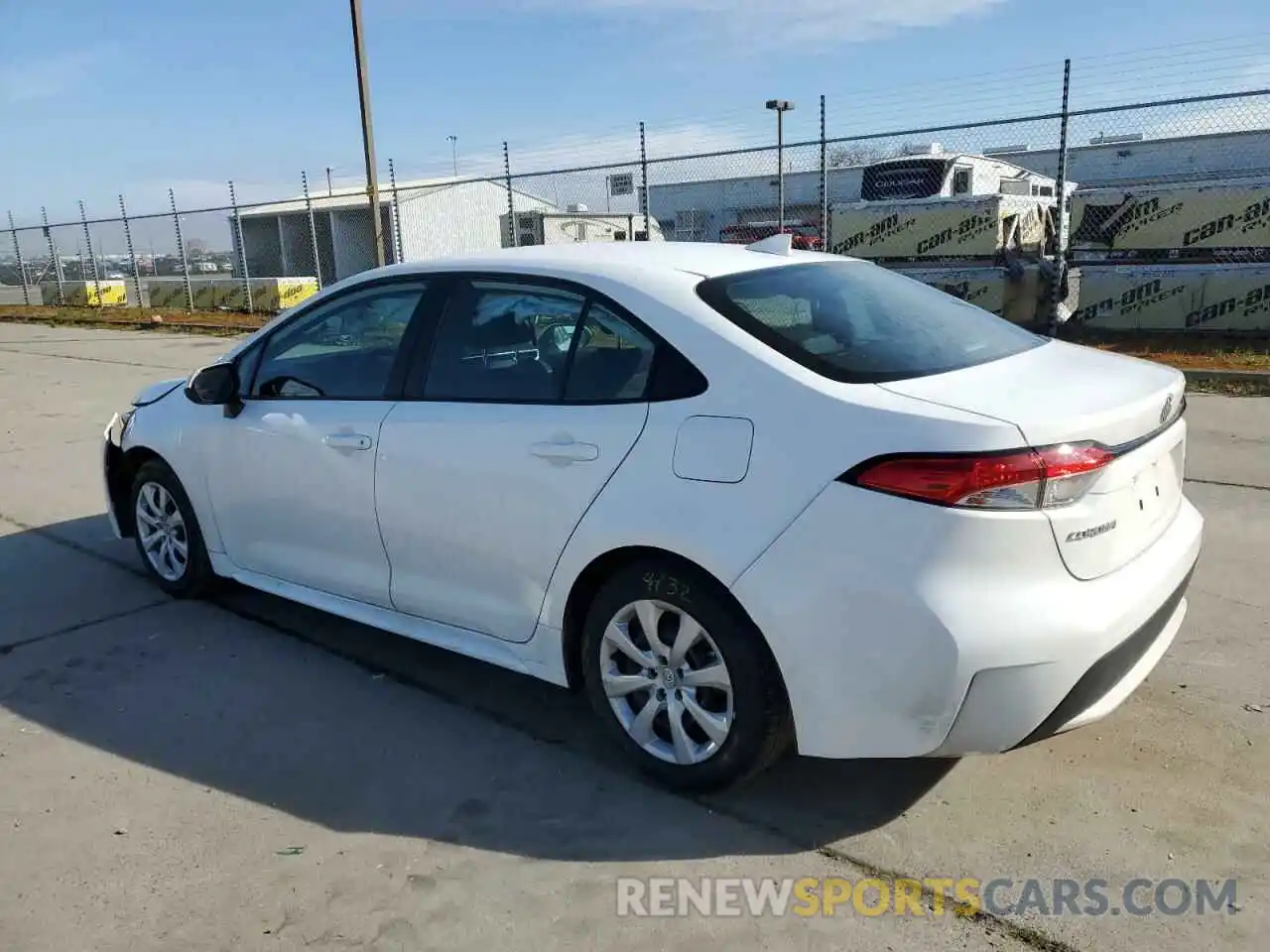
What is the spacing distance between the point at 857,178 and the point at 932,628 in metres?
26.4

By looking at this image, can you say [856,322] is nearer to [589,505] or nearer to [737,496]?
[737,496]

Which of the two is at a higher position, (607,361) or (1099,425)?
(607,361)

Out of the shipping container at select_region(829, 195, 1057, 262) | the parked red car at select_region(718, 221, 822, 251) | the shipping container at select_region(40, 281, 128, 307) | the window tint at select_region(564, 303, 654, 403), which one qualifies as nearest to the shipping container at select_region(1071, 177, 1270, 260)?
the shipping container at select_region(829, 195, 1057, 262)

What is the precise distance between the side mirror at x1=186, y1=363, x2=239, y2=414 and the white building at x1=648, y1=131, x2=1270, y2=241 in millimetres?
16926

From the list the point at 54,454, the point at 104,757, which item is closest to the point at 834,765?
the point at 104,757

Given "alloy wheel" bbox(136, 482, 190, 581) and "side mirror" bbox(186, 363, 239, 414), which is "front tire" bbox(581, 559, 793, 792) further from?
"alloy wheel" bbox(136, 482, 190, 581)

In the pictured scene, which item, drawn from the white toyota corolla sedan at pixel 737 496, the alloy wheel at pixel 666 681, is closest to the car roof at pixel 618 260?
the white toyota corolla sedan at pixel 737 496

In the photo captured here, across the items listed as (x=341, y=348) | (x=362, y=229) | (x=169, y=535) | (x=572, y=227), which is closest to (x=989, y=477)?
(x=341, y=348)

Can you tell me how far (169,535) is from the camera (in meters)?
4.83

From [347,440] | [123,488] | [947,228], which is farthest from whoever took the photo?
[947,228]

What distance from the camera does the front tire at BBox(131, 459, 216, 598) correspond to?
466cm

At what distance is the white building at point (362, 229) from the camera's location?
37.1 m

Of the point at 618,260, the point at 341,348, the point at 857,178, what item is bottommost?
the point at 341,348

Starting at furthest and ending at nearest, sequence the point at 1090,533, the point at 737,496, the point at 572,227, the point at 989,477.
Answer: the point at 572,227, the point at 737,496, the point at 1090,533, the point at 989,477
